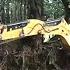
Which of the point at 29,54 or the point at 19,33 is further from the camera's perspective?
the point at 29,54

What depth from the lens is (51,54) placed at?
602 cm

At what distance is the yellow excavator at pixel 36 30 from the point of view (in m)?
5.34

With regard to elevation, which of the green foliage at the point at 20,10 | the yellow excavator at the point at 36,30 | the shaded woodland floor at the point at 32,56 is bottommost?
the green foliage at the point at 20,10

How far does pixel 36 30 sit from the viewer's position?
5.36 m

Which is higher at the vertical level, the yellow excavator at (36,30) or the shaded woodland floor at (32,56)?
the yellow excavator at (36,30)

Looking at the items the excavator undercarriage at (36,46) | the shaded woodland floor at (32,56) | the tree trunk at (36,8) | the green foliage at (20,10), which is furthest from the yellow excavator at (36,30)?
the green foliage at (20,10)

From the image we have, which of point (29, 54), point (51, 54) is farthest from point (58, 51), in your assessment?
point (29, 54)

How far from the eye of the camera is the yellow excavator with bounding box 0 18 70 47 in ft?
17.5

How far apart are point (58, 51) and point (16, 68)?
895 millimetres

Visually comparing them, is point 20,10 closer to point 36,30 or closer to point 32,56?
point 32,56

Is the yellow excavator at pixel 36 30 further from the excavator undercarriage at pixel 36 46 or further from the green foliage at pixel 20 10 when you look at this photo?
the green foliage at pixel 20 10

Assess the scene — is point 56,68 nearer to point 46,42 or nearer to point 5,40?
point 46,42

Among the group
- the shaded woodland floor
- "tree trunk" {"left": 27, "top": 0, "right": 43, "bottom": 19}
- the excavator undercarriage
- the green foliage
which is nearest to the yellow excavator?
the excavator undercarriage

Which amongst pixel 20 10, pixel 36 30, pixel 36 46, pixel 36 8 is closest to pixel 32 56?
pixel 36 46
